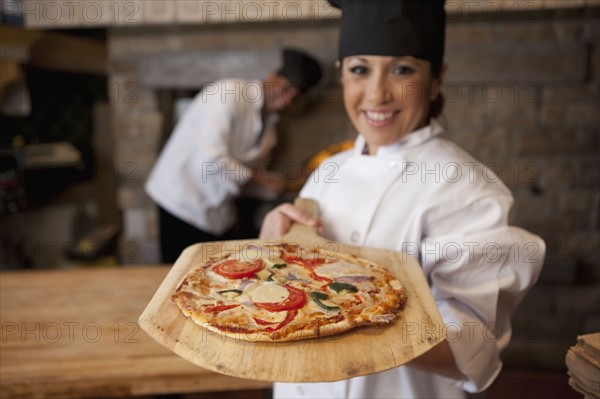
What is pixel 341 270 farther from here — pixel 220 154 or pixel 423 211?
pixel 220 154

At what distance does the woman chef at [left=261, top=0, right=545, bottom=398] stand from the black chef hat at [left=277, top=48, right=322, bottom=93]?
57.6 inches

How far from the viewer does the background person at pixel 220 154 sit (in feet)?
9.03

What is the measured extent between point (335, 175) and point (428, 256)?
39 centimetres

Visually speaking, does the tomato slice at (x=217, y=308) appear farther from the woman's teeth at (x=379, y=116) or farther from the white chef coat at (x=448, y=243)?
the woman's teeth at (x=379, y=116)

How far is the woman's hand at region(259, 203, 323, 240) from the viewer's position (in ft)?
4.18

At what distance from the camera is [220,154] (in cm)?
272

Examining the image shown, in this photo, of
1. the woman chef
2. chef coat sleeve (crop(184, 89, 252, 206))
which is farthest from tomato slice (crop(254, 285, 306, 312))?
chef coat sleeve (crop(184, 89, 252, 206))

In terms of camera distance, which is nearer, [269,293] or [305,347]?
[305,347]

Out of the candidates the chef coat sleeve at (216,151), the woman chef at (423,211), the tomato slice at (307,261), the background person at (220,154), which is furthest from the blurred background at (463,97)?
the tomato slice at (307,261)

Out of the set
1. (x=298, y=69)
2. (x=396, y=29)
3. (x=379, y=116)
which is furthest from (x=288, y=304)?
(x=298, y=69)

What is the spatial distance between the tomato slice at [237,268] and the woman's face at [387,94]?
0.42 metres

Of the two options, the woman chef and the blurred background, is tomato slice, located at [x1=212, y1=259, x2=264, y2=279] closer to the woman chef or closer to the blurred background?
the woman chef

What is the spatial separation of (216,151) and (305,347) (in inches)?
79.1

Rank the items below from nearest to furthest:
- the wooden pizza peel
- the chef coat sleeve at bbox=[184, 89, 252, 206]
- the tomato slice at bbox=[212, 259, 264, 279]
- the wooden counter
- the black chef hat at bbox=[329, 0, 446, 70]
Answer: the wooden pizza peel < the tomato slice at bbox=[212, 259, 264, 279] < the black chef hat at bbox=[329, 0, 446, 70] < the wooden counter < the chef coat sleeve at bbox=[184, 89, 252, 206]
